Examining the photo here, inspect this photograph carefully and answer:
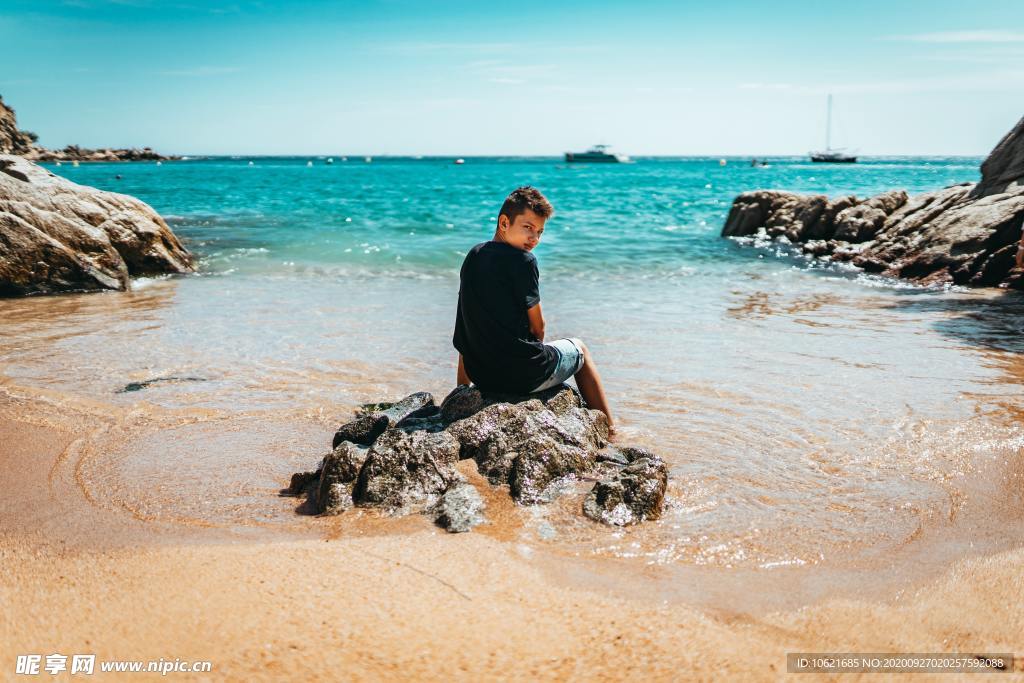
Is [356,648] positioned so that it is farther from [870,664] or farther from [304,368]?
[304,368]

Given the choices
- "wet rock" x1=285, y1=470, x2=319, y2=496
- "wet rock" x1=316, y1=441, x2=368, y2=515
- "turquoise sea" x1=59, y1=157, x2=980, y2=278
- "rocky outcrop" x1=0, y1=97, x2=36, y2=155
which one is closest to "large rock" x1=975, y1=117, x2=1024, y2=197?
"turquoise sea" x1=59, y1=157, x2=980, y2=278

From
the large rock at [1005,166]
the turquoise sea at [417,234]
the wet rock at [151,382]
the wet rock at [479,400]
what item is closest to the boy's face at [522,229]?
the wet rock at [479,400]

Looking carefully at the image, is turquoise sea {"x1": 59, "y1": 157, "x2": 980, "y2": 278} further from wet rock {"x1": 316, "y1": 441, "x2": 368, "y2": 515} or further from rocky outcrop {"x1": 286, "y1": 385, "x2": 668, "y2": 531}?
wet rock {"x1": 316, "y1": 441, "x2": 368, "y2": 515}

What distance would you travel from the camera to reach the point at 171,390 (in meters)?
6.59

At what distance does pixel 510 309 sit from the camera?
4977 mm

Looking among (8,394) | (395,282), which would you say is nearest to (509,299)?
(8,394)

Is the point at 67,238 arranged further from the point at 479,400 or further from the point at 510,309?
the point at 510,309

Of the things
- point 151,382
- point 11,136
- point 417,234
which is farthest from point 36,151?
point 151,382

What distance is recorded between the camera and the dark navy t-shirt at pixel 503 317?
4.91 meters

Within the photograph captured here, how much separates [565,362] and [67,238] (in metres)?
10.5

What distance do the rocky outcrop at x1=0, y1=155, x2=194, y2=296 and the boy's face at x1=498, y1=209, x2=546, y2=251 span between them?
9.61m

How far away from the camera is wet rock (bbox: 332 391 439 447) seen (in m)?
5.08

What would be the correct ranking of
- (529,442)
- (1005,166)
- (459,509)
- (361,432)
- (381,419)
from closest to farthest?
(459,509), (529,442), (361,432), (381,419), (1005,166)

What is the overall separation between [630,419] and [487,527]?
7.88ft
